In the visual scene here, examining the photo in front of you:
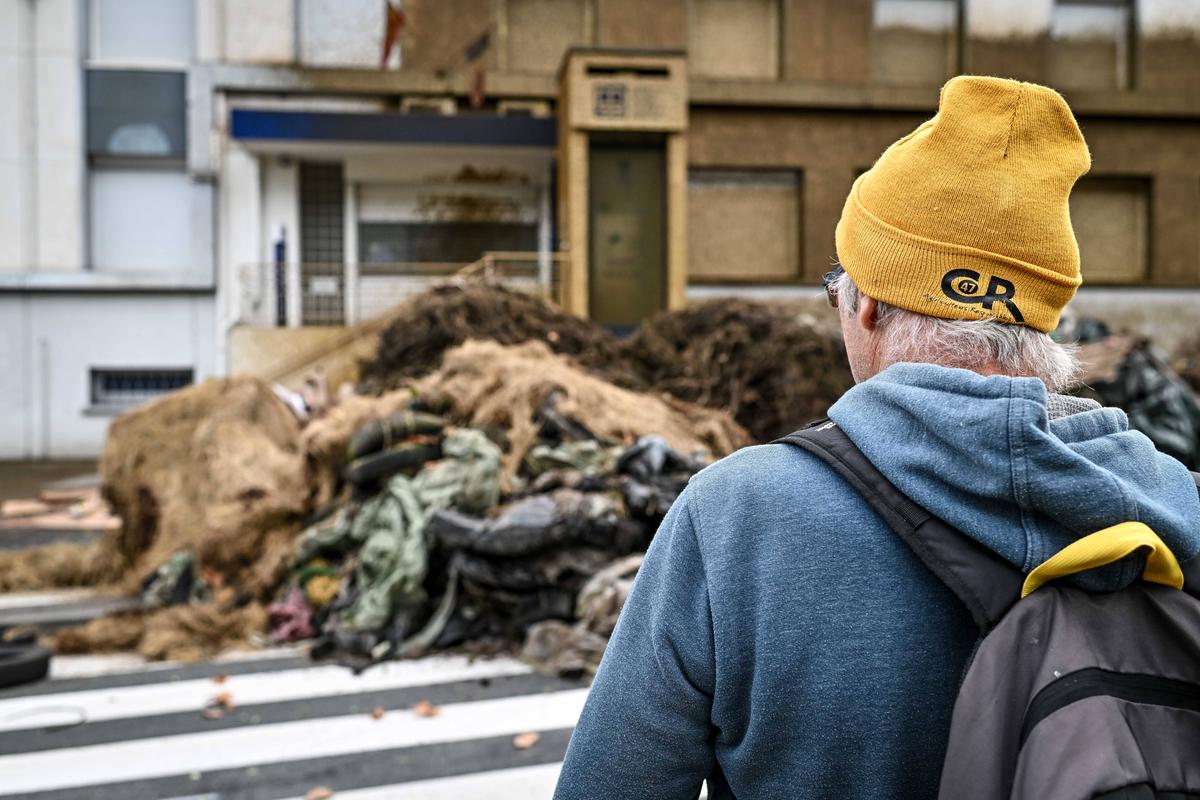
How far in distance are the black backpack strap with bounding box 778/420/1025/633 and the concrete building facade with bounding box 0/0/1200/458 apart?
60.6 feet

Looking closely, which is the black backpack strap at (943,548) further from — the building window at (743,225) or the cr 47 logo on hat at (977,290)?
the building window at (743,225)

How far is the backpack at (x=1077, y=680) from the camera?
96 centimetres

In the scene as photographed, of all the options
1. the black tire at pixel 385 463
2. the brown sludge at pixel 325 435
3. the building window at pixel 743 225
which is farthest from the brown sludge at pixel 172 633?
the building window at pixel 743 225

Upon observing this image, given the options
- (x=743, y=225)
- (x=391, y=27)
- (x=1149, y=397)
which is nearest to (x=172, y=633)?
(x=1149, y=397)

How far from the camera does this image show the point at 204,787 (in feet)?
13.2

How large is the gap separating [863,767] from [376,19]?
73.5 ft

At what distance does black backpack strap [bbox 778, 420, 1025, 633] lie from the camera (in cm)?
111

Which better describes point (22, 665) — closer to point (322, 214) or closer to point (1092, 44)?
point (322, 214)

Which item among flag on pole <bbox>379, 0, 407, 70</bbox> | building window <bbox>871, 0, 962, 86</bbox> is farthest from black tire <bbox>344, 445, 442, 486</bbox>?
building window <bbox>871, 0, 962, 86</bbox>

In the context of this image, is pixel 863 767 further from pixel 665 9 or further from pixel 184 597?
pixel 665 9

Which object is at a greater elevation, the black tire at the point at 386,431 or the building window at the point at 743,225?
the building window at the point at 743,225

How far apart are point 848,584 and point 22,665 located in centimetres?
576

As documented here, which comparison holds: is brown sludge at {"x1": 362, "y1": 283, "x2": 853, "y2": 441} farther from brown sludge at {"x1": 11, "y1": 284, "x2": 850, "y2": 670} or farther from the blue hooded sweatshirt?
the blue hooded sweatshirt

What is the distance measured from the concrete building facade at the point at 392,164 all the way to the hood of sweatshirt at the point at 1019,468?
60.6 ft
